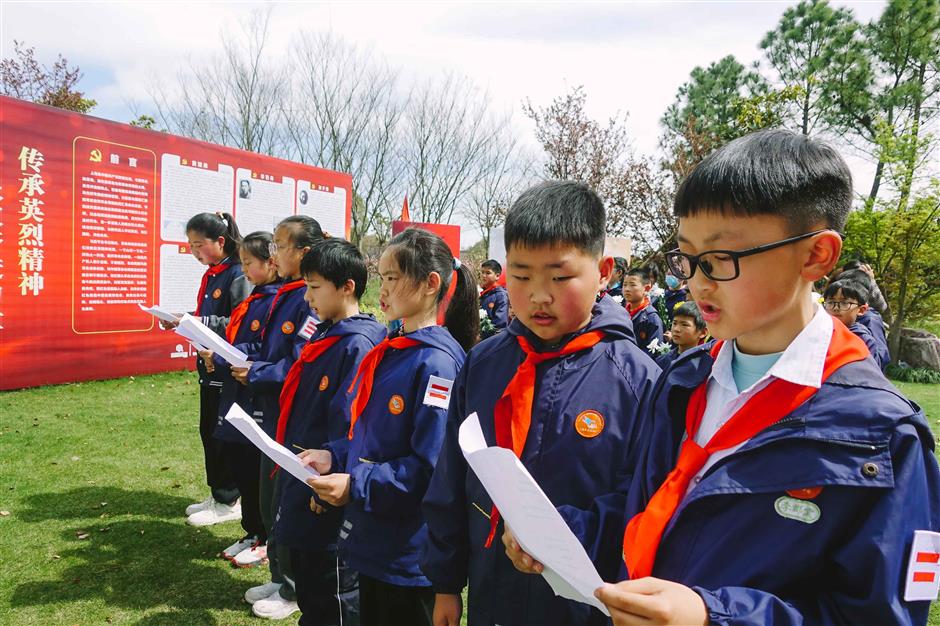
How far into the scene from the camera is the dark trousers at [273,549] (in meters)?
2.98

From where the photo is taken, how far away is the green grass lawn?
3.16 m

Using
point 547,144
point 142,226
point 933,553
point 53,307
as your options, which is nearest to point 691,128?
point 547,144

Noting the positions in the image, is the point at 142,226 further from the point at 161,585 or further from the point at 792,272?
the point at 792,272

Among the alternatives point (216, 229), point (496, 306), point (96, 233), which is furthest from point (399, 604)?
point (96, 233)

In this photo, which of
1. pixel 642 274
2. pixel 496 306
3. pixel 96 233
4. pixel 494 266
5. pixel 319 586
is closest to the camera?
pixel 319 586

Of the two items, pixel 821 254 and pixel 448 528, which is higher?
pixel 821 254

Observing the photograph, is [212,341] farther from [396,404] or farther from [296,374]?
[396,404]

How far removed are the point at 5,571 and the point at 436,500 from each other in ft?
10.7

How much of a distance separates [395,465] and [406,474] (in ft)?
0.20

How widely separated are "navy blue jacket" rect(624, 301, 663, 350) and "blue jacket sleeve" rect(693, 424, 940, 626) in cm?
498

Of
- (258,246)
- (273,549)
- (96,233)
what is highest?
(96,233)

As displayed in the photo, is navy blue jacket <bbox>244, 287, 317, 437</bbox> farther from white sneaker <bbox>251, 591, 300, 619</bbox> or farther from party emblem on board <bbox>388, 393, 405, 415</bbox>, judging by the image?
party emblem on board <bbox>388, 393, 405, 415</bbox>

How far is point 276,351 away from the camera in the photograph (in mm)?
3301

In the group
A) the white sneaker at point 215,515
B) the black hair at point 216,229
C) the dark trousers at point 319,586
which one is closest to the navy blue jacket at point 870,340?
the dark trousers at point 319,586
